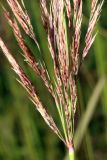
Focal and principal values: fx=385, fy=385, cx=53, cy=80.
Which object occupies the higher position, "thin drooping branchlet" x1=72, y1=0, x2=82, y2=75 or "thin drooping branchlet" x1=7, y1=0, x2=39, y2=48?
"thin drooping branchlet" x1=7, y1=0, x2=39, y2=48

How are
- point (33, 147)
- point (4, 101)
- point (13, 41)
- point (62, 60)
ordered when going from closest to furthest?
point (62, 60) < point (33, 147) < point (13, 41) < point (4, 101)

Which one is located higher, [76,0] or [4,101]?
[76,0]

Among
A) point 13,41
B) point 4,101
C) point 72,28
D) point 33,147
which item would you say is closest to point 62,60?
point 72,28

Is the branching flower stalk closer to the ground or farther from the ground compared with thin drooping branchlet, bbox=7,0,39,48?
closer to the ground

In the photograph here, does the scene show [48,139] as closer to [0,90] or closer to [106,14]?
[0,90]

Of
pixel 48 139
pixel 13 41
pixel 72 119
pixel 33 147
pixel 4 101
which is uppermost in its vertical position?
pixel 13 41

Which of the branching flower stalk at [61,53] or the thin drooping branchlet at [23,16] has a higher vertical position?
the thin drooping branchlet at [23,16]

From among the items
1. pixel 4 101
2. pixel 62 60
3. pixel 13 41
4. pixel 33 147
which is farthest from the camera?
pixel 4 101

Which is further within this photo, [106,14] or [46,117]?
[106,14]

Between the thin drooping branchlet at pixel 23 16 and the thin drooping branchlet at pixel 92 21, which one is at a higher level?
the thin drooping branchlet at pixel 23 16

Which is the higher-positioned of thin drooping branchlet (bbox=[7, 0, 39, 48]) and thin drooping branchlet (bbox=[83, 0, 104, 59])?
thin drooping branchlet (bbox=[7, 0, 39, 48])

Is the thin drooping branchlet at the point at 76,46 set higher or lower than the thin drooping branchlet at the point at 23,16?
lower
